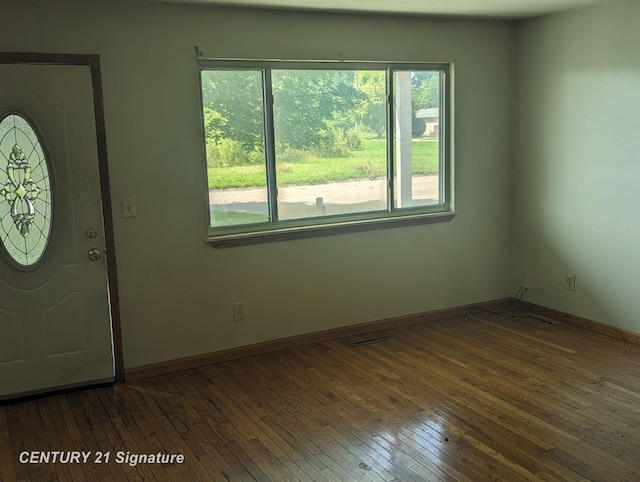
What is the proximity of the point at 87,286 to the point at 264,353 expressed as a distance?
1.28 metres

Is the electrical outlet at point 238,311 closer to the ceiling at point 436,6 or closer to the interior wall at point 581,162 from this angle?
the ceiling at point 436,6

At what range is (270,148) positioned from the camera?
4246 mm

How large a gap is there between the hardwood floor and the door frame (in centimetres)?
A: 34

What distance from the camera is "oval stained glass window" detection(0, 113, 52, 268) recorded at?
3527 mm

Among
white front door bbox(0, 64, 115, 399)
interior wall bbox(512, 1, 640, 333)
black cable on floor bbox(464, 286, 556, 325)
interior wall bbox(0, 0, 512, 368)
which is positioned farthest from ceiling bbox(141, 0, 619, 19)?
black cable on floor bbox(464, 286, 556, 325)

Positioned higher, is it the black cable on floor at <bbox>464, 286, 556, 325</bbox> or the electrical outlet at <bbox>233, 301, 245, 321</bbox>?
the electrical outlet at <bbox>233, 301, 245, 321</bbox>

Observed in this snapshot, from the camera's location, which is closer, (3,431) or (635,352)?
(3,431)

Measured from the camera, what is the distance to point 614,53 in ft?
14.0

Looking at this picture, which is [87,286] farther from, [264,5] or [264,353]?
[264,5]

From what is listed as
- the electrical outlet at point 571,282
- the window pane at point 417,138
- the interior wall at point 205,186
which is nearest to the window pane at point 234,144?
the interior wall at point 205,186

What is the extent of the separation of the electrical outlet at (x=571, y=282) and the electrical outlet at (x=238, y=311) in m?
2.53

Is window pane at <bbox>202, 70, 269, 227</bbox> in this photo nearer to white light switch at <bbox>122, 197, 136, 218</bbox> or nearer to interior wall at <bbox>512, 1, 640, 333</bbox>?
white light switch at <bbox>122, 197, 136, 218</bbox>

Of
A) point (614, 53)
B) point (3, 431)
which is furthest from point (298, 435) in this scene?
point (614, 53)

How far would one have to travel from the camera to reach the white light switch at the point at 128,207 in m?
3.82
